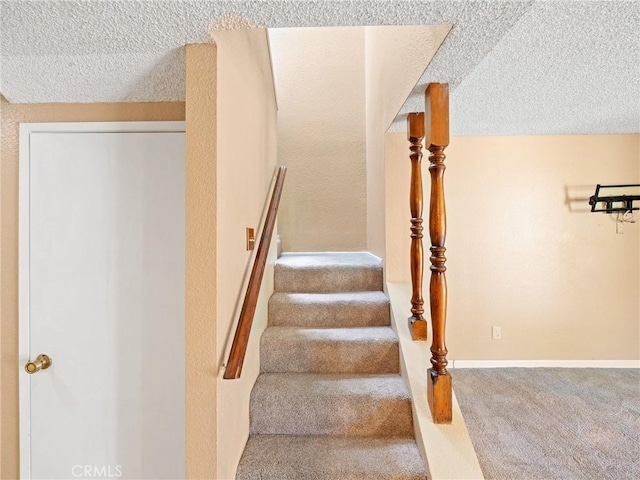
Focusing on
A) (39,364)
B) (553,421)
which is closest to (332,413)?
(39,364)

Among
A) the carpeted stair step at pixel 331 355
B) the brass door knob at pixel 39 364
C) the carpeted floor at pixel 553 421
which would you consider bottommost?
the carpeted floor at pixel 553 421

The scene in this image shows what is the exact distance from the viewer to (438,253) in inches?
65.7

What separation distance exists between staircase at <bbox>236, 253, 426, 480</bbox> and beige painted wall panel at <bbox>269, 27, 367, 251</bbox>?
1.58 meters

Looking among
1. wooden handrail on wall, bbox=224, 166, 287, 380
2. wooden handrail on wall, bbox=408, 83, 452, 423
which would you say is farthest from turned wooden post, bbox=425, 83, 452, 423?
wooden handrail on wall, bbox=224, 166, 287, 380

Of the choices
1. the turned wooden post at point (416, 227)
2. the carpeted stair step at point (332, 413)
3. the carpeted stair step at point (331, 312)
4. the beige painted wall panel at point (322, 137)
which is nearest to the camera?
the carpeted stair step at point (332, 413)

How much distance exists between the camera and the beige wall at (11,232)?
1.50 metres

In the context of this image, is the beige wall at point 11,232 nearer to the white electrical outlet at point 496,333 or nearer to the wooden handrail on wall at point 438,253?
the wooden handrail on wall at point 438,253

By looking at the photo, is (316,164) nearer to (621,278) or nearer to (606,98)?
(606,98)

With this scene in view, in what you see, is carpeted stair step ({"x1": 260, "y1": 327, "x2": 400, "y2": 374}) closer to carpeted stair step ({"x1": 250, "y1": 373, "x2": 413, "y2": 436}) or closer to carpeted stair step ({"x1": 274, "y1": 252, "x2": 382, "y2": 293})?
carpeted stair step ({"x1": 250, "y1": 373, "x2": 413, "y2": 436})

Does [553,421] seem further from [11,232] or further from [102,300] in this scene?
[11,232]

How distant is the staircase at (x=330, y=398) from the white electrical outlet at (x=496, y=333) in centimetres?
152

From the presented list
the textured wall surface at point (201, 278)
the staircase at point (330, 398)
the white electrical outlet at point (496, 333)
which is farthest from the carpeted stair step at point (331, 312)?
the white electrical outlet at point (496, 333)

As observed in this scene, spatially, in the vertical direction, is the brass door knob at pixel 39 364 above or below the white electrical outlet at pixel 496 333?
above

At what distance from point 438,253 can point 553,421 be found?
1681 millimetres
